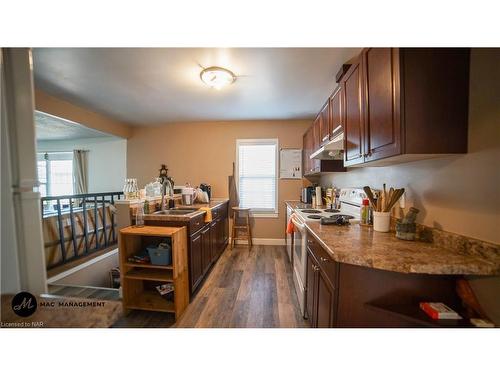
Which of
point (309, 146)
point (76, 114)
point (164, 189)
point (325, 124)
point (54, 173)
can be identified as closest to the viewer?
point (54, 173)

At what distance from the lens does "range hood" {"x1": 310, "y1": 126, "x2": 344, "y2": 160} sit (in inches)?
57.5

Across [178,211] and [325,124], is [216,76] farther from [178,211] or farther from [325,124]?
[178,211]

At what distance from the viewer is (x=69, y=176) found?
0.85 metres

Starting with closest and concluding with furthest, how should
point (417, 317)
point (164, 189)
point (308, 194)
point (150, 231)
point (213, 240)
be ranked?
point (417, 317)
point (150, 231)
point (164, 189)
point (213, 240)
point (308, 194)

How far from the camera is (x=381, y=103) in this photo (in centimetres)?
86

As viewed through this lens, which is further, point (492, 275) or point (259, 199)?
point (259, 199)

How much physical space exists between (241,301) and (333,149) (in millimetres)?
1739

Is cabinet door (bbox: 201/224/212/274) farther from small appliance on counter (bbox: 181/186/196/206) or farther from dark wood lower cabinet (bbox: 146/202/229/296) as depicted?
small appliance on counter (bbox: 181/186/196/206)

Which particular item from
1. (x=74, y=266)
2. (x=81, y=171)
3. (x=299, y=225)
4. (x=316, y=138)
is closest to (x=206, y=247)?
(x=299, y=225)

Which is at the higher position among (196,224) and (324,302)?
(196,224)
